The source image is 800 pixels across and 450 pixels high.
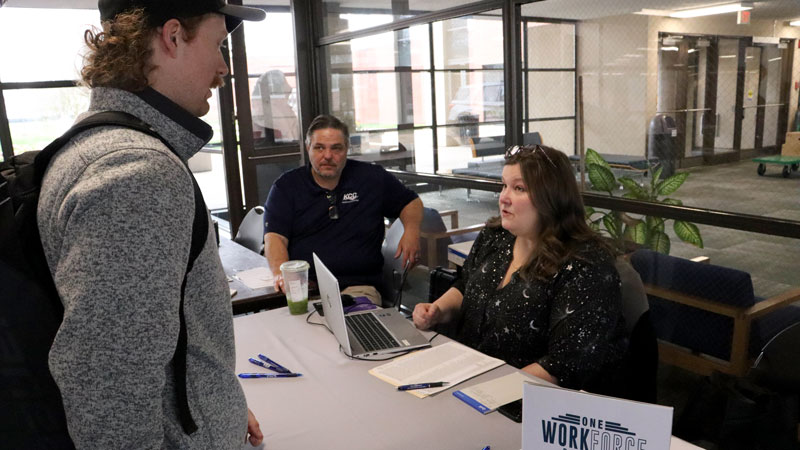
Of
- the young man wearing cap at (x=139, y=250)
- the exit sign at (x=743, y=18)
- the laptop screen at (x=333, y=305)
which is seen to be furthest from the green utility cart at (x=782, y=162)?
the young man wearing cap at (x=139, y=250)

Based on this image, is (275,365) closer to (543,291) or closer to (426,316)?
(426,316)

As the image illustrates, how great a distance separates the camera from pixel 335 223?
3.02 meters

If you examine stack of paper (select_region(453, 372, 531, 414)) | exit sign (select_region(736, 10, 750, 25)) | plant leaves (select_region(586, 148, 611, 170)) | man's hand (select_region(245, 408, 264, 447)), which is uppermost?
exit sign (select_region(736, 10, 750, 25))

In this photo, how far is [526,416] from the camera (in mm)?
972

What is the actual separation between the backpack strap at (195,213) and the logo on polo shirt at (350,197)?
217 cm

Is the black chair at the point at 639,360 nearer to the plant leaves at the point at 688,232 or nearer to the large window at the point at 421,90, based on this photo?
the plant leaves at the point at 688,232

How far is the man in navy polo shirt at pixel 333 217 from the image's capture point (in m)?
2.99

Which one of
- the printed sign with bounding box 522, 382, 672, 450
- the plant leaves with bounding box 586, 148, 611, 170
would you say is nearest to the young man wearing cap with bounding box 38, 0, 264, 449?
the printed sign with bounding box 522, 382, 672, 450

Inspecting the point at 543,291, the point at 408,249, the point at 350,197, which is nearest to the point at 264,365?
the point at 543,291

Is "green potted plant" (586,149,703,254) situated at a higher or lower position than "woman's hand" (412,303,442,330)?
higher

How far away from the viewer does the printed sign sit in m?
0.86

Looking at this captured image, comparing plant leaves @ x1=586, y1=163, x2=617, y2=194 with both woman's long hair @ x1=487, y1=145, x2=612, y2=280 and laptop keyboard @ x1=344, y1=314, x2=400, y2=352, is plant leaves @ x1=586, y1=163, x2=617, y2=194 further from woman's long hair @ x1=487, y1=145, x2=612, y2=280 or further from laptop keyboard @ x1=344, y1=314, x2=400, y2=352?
laptop keyboard @ x1=344, y1=314, x2=400, y2=352

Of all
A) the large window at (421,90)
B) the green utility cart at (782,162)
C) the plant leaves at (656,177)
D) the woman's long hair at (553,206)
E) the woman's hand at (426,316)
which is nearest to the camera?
the woman's long hair at (553,206)

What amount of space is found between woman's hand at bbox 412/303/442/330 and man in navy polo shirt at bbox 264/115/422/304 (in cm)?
86
